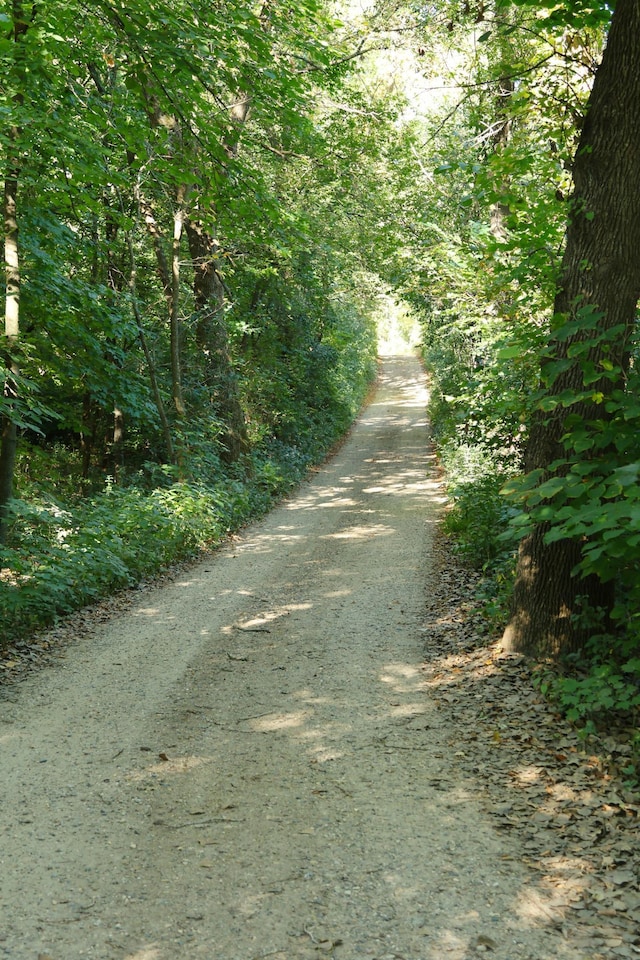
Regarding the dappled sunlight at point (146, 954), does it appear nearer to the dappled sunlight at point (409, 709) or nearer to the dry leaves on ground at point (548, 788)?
the dry leaves on ground at point (548, 788)

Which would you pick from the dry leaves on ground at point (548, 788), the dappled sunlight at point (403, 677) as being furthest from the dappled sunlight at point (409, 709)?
the dappled sunlight at point (403, 677)

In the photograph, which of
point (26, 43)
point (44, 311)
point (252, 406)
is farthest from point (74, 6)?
point (252, 406)

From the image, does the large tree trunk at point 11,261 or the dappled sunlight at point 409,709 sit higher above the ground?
the large tree trunk at point 11,261

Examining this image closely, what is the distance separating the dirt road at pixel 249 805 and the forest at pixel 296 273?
1190 millimetres

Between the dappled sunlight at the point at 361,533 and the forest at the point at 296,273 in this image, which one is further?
the dappled sunlight at the point at 361,533

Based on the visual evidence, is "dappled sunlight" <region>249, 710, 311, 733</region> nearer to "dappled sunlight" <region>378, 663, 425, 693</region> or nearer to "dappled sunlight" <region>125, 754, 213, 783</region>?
"dappled sunlight" <region>125, 754, 213, 783</region>

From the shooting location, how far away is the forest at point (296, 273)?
16.5 feet

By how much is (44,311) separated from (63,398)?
4.15 m

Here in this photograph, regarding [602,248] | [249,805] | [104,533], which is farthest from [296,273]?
[249,805]

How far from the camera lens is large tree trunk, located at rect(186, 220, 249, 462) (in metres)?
14.3

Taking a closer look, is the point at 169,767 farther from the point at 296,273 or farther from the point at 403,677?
the point at 296,273

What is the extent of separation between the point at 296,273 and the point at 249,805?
1674cm

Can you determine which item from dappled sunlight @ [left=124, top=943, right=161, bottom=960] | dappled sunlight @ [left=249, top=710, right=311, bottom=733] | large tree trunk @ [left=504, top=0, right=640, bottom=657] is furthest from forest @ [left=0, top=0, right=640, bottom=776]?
dappled sunlight @ [left=124, top=943, right=161, bottom=960]

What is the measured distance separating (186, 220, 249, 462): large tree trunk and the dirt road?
7.48 meters
